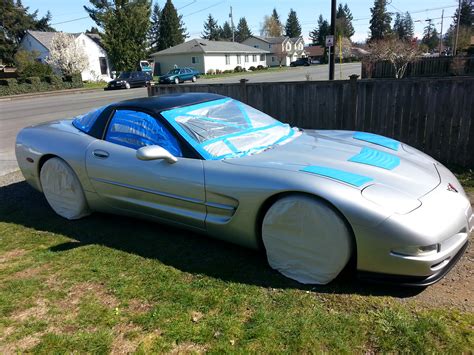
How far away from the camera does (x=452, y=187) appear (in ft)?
10.1

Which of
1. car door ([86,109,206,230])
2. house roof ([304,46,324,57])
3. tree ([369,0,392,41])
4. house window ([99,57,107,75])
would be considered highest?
tree ([369,0,392,41])

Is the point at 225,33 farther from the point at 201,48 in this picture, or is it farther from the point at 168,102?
the point at 168,102

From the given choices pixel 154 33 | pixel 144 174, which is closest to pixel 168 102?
pixel 144 174

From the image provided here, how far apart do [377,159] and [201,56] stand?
50959mm

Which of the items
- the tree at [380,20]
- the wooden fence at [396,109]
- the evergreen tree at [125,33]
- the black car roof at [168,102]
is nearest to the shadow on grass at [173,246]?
the black car roof at [168,102]

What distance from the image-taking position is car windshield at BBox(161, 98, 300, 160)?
11.6 ft

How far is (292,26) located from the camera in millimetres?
120250

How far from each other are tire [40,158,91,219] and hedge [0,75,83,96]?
2847 cm

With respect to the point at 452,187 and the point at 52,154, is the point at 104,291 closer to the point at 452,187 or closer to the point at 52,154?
the point at 52,154

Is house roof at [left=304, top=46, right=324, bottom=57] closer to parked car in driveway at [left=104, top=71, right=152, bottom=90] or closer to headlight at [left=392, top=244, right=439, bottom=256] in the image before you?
parked car in driveway at [left=104, top=71, right=152, bottom=90]

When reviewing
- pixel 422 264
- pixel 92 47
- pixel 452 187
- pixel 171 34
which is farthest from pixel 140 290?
pixel 171 34

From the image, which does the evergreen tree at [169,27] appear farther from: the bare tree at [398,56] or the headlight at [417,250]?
the headlight at [417,250]

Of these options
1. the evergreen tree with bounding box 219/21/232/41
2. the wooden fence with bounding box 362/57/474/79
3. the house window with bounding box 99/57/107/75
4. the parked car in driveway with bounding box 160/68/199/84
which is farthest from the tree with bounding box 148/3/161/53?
the wooden fence with bounding box 362/57/474/79

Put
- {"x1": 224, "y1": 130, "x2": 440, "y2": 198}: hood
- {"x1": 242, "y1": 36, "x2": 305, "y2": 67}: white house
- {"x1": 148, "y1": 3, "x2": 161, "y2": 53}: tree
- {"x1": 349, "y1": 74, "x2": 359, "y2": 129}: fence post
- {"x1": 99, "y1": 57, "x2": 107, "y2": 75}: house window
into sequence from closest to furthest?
{"x1": 224, "y1": 130, "x2": 440, "y2": 198}: hood, {"x1": 349, "y1": 74, "x2": 359, "y2": 129}: fence post, {"x1": 99, "y1": 57, "x2": 107, "y2": 75}: house window, {"x1": 148, "y1": 3, "x2": 161, "y2": 53}: tree, {"x1": 242, "y1": 36, "x2": 305, "y2": 67}: white house
